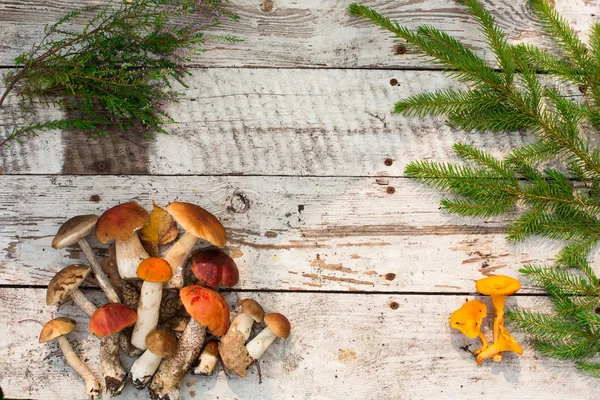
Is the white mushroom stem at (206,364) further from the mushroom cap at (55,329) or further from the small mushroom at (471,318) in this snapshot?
the small mushroom at (471,318)

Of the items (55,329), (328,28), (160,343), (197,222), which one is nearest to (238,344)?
(160,343)

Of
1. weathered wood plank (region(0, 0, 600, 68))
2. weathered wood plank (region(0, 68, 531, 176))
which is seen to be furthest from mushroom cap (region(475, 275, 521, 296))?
weathered wood plank (region(0, 0, 600, 68))

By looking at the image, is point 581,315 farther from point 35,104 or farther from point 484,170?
point 35,104

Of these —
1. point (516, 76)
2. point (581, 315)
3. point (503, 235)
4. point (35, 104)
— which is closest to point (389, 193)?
point (503, 235)

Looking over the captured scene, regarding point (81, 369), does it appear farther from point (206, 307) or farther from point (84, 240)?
point (206, 307)

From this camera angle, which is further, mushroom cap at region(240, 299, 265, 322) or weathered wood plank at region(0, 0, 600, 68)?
weathered wood plank at region(0, 0, 600, 68)

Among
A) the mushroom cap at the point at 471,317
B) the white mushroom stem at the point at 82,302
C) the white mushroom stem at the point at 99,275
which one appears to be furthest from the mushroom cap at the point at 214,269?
the mushroom cap at the point at 471,317

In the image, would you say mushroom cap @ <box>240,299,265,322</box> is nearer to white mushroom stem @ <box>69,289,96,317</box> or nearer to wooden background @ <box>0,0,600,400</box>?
wooden background @ <box>0,0,600,400</box>
